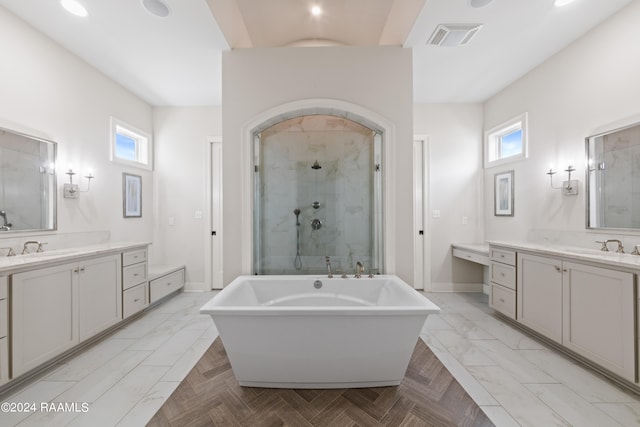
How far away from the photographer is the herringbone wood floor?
150 cm

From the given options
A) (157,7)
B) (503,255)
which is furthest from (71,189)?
(503,255)

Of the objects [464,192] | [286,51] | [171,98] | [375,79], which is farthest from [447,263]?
[171,98]

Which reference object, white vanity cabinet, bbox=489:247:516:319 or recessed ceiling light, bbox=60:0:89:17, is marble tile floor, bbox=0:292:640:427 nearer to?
white vanity cabinet, bbox=489:247:516:319

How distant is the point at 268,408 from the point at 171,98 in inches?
157

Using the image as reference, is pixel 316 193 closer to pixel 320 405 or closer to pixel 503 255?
pixel 320 405

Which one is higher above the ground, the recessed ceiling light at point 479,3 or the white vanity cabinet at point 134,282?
the recessed ceiling light at point 479,3

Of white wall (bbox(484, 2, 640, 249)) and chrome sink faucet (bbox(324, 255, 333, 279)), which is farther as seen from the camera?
chrome sink faucet (bbox(324, 255, 333, 279))

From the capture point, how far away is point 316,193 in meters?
2.75

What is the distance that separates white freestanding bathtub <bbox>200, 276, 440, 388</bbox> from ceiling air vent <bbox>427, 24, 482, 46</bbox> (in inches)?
92.9

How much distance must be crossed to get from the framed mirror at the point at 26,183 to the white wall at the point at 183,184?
1.43m

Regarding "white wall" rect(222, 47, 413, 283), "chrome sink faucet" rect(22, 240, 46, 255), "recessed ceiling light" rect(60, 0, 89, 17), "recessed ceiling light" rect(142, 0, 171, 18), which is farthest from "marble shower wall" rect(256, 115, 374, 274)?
"chrome sink faucet" rect(22, 240, 46, 255)

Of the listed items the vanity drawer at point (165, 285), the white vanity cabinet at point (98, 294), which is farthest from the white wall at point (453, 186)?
the white vanity cabinet at point (98, 294)

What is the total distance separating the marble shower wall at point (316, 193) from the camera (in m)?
2.70

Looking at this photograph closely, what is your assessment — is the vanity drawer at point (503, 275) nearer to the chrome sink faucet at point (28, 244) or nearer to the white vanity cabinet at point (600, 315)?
the white vanity cabinet at point (600, 315)
